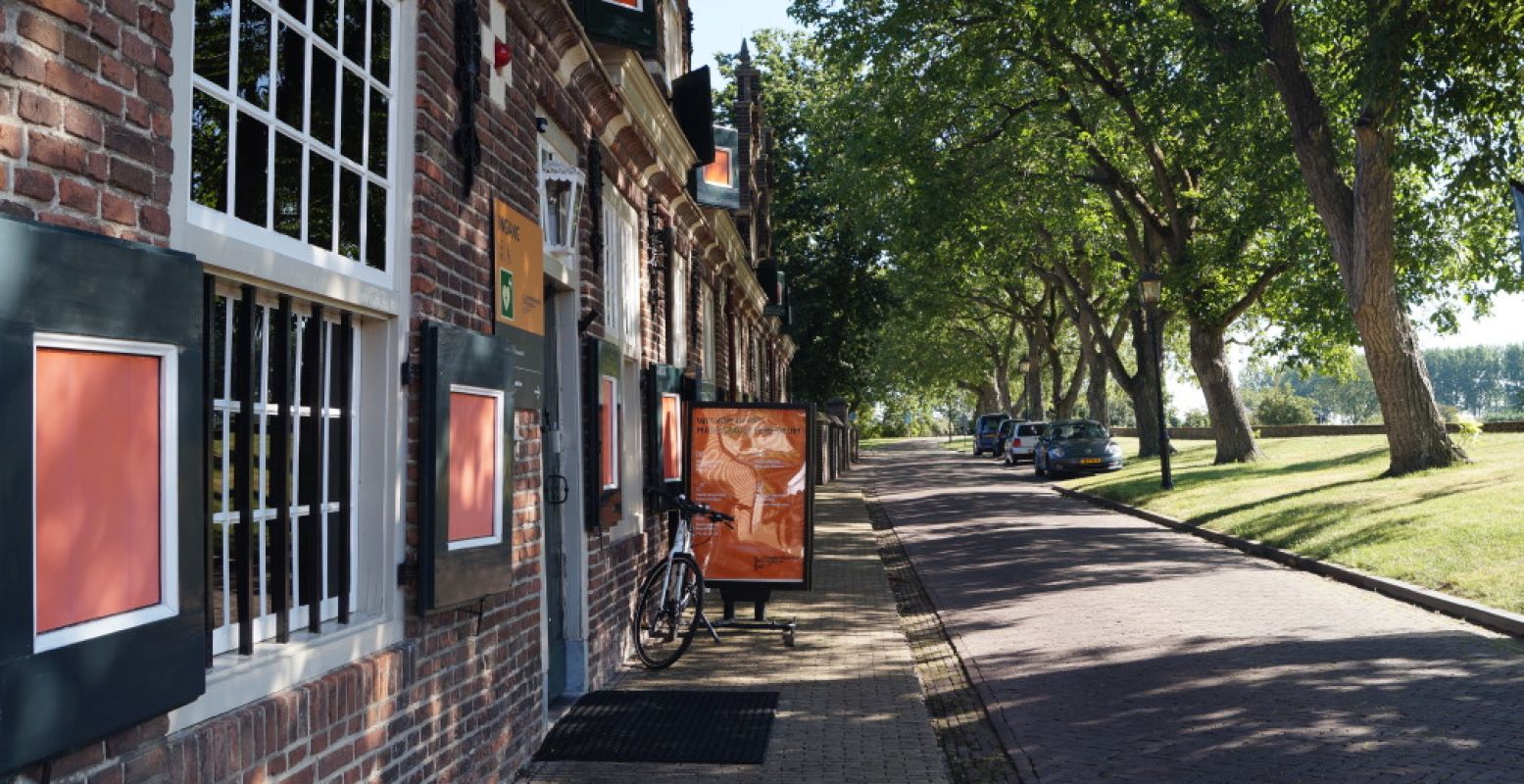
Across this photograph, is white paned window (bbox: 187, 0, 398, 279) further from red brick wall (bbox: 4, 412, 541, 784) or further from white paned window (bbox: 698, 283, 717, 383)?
white paned window (bbox: 698, 283, 717, 383)

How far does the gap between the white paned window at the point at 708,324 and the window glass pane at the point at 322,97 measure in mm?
10722

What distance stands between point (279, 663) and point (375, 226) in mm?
1683


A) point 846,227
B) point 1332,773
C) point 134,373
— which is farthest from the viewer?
point 846,227

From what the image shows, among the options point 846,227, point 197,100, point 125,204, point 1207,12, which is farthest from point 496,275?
point 846,227

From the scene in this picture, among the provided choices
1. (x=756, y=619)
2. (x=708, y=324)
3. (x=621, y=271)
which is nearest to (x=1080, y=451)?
(x=708, y=324)

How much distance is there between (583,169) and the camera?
28.5ft

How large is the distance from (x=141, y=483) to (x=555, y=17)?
4951 millimetres

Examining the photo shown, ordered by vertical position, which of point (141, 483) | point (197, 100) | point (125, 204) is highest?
point (197, 100)

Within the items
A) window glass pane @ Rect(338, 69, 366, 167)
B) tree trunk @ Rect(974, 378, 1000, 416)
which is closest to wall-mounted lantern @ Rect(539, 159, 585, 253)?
window glass pane @ Rect(338, 69, 366, 167)

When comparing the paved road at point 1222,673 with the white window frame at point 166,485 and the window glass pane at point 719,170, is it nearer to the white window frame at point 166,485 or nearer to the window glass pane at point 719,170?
the white window frame at point 166,485

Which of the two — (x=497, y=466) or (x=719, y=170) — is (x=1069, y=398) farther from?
(x=497, y=466)

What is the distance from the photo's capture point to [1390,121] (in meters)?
13.4

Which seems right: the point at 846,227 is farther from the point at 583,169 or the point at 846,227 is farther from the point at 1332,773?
the point at 1332,773

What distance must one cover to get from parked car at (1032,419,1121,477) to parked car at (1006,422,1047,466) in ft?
31.5
